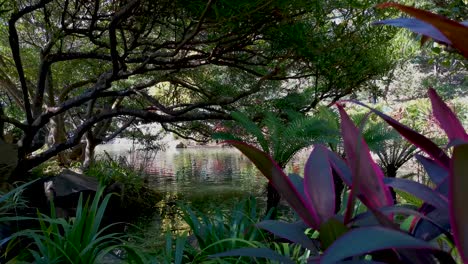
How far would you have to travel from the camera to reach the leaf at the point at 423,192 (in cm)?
55

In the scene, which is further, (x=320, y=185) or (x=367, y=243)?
(x=320, y=185)

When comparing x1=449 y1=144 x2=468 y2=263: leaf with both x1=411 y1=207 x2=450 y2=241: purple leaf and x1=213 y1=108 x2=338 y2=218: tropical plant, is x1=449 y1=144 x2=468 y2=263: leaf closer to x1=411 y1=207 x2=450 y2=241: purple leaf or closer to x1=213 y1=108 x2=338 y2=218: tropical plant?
A: x1=411 y1=207 x2=450 y2=241: purple leaf

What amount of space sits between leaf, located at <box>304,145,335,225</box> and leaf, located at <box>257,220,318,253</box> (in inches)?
1.6

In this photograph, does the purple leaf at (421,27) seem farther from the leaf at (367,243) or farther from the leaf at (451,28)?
the leaf at (367,243)

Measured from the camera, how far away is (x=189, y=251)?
7.02ft

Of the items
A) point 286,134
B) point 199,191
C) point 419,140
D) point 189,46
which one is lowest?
point 199,191

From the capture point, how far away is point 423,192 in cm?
57

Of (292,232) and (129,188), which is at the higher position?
(292,232)

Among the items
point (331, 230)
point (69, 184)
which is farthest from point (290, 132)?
point (331, 230)

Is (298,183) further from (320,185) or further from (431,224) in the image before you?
(431,224)

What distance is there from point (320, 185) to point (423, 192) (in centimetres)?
15

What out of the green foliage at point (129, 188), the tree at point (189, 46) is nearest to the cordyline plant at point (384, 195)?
the tree at point (189, 46)

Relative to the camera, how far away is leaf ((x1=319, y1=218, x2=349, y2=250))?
544mm

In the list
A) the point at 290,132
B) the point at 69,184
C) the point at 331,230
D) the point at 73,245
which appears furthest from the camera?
the point at 69,184
